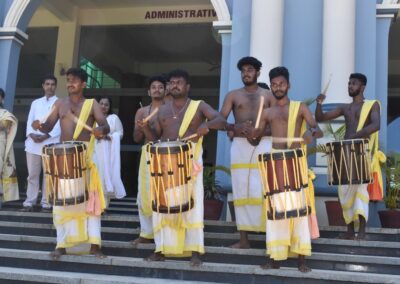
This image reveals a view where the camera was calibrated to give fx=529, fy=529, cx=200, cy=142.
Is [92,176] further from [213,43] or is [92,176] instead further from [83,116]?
[213,43]

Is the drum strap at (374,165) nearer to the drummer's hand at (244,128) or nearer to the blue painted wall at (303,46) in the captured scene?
the drummer's hand at (244,128)

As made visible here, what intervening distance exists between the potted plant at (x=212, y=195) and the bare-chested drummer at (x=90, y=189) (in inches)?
71.8

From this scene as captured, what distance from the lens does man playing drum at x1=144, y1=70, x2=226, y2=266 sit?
4.96m

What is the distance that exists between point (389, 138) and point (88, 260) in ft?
22.1

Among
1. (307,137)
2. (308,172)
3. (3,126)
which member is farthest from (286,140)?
(3,126)

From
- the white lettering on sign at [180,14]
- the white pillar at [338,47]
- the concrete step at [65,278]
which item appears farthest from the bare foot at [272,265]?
the white lettering on sign at [180,14]

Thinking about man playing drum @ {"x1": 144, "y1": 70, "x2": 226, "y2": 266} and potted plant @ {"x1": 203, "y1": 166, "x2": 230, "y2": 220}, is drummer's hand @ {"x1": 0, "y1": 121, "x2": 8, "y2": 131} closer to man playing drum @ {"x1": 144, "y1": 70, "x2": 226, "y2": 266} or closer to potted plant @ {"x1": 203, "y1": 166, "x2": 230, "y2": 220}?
potted plant @ {"x1": 203, "y1": 166, "x2": 230, "y2": 220}

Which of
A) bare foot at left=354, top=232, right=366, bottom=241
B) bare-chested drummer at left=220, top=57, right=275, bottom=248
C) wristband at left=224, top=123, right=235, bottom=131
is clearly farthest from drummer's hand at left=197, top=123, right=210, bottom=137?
bare foot at left=354, top=232, right=366, bottom=241

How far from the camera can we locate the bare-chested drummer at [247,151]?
5.41 metres

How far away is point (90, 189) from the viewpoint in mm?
5336

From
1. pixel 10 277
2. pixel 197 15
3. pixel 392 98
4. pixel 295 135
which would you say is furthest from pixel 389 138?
pixel 10 277

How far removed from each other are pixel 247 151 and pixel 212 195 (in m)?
1.63

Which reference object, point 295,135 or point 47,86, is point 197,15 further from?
point 295,135

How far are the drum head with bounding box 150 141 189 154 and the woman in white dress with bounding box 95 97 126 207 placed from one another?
8.26 feet
